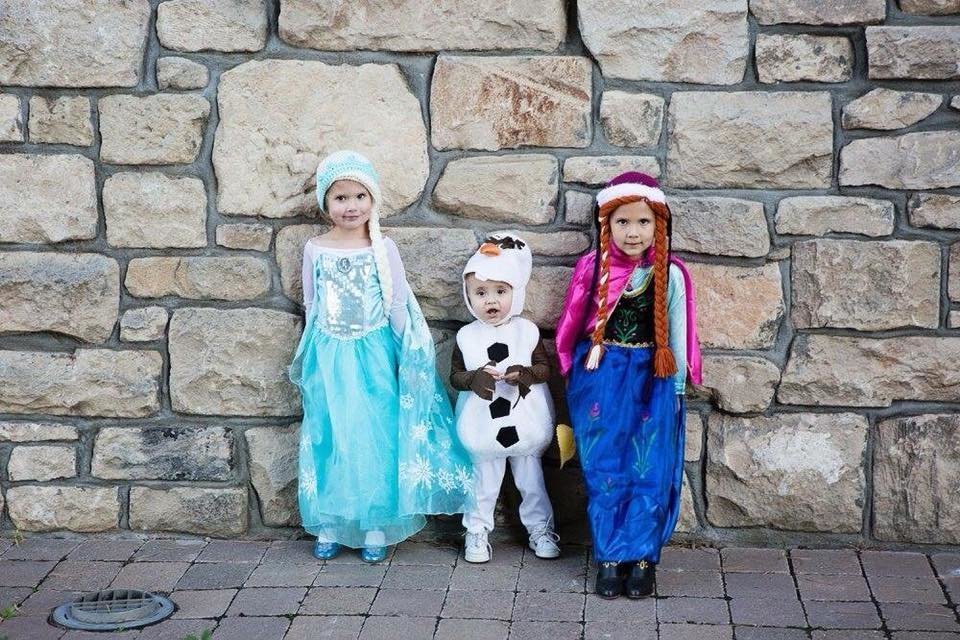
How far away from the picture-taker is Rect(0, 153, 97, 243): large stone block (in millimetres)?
4371

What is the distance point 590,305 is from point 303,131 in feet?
3.89

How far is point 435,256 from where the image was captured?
4.36m

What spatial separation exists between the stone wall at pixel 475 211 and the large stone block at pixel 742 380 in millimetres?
11

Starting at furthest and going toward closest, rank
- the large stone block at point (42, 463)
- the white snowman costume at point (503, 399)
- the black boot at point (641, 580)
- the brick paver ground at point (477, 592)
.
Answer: the large stone block at point (42, 463)
the white snowman costume at point (503, 399)
the black boot at point (641, 580)
the brick paver ground at point (477, 592)

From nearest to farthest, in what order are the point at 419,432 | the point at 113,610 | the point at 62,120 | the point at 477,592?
the point at 113,610 < the point at 477,592 < the point at 419,432 < the point at 62,120

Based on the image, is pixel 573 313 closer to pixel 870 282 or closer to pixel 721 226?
pixel 721 226

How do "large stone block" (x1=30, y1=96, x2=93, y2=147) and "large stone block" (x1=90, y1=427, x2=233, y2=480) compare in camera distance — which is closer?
"large stone block" (x1=30, y1=96, x2=93, y2=147)

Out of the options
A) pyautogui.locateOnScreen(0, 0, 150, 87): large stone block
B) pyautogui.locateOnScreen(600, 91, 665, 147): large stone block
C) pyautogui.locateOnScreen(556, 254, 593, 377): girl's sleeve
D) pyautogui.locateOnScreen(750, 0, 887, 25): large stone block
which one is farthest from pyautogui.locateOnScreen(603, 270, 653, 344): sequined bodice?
pyautogui.locateOnScreen(0, 0, 150, 87): large stone block

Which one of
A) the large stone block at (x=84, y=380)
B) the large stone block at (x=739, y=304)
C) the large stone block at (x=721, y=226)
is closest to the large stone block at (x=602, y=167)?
the large stone block at (x=721, y=226)

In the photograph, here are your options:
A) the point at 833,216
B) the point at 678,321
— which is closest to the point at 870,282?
the point at 833,216

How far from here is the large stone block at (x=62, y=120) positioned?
14.2 ft

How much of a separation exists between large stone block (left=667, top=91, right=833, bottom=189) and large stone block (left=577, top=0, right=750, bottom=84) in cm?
9

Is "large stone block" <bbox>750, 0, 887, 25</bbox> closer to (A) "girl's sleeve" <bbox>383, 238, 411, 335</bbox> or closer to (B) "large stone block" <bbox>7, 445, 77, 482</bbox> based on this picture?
(A) "girl's sleeve" <bbox>383, 238, 411, 335</bbox>

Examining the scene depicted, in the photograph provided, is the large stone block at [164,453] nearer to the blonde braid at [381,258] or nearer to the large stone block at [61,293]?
the large stone block at [61,293]
